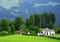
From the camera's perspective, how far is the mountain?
2.94m

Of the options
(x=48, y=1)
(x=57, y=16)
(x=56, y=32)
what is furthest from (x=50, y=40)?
(x=48, y=1)

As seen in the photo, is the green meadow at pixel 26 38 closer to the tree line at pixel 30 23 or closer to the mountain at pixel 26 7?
the tree line at pixel 30 23

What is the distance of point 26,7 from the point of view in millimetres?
2979

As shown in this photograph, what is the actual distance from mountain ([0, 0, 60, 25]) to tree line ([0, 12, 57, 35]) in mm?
51

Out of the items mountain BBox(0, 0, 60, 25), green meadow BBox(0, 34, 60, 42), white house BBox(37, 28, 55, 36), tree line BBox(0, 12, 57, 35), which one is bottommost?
green meadow BBox(0, 34, 60, 42)

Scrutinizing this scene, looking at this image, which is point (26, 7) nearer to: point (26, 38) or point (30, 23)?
point (30, 23)

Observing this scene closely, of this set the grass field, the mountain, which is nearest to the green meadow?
the grass field

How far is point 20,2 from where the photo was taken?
117 inches

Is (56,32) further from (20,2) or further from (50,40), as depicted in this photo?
(20,2)

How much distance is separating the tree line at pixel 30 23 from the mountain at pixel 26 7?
0.17 feet

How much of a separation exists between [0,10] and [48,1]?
0.63 metres

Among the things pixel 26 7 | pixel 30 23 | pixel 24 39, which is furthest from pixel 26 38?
pixel 26 7

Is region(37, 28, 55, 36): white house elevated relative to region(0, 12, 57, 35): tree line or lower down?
lower down

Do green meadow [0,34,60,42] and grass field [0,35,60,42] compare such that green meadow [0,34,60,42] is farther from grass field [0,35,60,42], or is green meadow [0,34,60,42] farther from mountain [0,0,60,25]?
mountain [0,0,60,25]
